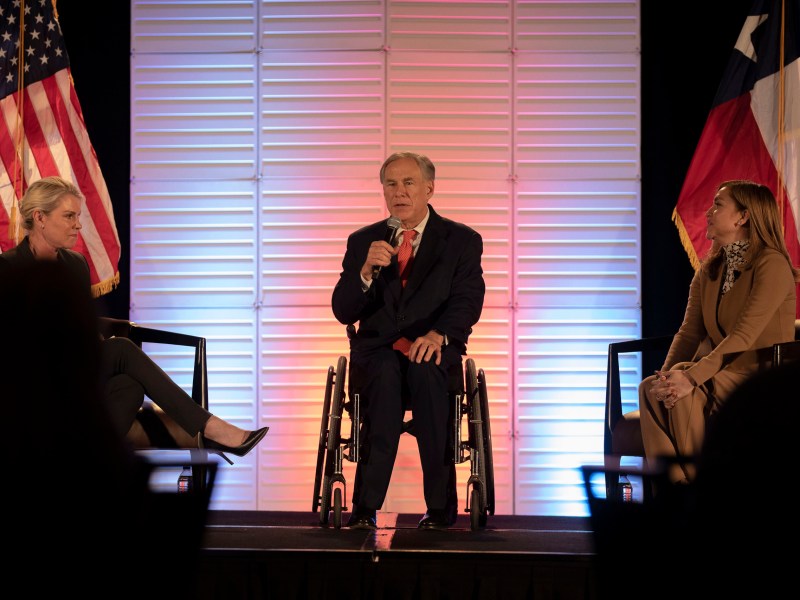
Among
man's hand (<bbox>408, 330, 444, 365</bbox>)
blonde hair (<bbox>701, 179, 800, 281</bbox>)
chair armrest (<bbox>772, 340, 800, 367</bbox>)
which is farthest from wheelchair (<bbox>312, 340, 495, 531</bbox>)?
blonde hair (<bbox>701, 179, 800, 281</bbox>)

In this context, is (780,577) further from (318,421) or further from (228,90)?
(228,90)

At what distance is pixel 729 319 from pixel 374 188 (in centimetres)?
209

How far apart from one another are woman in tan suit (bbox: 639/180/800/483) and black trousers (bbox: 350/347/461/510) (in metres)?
0.80

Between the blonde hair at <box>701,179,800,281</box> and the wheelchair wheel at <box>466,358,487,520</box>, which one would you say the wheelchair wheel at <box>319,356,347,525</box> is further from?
the blonde hair at <box>701,179,800,281</box>

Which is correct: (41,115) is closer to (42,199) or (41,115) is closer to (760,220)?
(42,199)

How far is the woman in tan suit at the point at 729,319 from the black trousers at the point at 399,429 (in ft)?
2.61

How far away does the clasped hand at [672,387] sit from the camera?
3.68 metres

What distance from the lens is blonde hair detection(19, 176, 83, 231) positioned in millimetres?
4117

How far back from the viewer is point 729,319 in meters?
3.89

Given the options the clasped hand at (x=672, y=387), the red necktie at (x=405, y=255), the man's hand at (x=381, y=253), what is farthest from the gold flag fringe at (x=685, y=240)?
the man's hand at (x=381, y=253)

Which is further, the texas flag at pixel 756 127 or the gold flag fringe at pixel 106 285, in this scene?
the gold flag fringe at pixel 106 285

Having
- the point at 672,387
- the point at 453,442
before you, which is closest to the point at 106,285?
the point at 453,442

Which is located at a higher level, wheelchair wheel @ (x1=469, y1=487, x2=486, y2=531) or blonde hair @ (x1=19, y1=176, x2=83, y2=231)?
blonde hair @ (x1=19, y1=176, x2=83, y2=231)

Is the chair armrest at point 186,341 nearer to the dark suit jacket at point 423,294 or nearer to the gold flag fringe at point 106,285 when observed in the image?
the dark suit jacket at point 423,294
